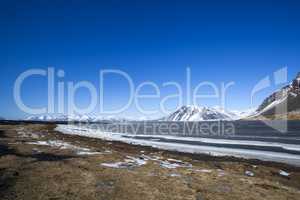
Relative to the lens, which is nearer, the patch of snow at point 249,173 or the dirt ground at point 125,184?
the dirt ground at point 125,184

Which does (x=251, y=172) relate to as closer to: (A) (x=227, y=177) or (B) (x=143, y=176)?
(A) (x=227, y=177)

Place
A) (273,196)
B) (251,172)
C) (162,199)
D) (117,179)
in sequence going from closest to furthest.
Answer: (162,199) < (273,196) < (117,179) < (251,172)

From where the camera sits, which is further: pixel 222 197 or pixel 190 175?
pixel 190 175

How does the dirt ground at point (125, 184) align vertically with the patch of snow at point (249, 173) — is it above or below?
above

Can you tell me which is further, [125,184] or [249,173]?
[249,173]

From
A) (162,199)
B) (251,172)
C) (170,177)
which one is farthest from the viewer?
(251,172)

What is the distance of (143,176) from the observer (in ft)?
43.8

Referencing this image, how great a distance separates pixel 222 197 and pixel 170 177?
364 centimetres

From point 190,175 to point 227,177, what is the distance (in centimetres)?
192

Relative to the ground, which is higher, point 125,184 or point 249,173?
point 125,184

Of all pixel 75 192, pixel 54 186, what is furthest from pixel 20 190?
pixel 75 192

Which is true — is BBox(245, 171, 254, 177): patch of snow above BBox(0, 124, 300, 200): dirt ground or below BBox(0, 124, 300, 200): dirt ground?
below

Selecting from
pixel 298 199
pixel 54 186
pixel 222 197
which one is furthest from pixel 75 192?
pixel 298 199

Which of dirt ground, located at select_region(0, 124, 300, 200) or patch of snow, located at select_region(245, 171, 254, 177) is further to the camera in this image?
patch of snow, located at select_region(245, 171, 254, 177)
